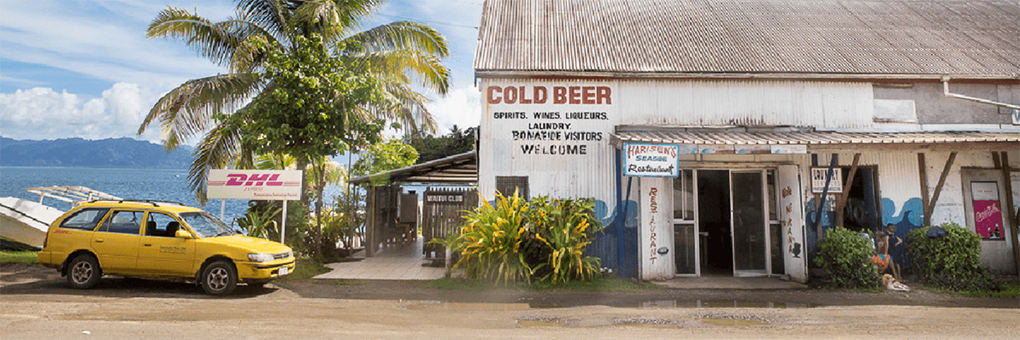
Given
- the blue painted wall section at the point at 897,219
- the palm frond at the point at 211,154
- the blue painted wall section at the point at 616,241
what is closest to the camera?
the blue painted wall section at the point at 616,241

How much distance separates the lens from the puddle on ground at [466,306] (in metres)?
7.62

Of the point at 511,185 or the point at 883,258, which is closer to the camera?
the point at 883,258

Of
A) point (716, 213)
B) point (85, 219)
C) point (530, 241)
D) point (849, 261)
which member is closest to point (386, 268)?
point (530, 241)

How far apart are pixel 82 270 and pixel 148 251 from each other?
50.3 inches

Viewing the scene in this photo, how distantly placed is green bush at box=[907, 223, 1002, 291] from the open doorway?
335 centimetres

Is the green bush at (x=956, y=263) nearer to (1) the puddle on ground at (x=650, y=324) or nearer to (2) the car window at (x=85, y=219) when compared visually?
(1) the puddle on ground at (x=650, y=324)

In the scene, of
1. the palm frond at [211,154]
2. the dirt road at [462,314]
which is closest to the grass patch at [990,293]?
the dirt road at [462,314]

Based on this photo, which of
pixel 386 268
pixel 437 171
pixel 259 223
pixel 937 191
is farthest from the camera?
pixel 437 171

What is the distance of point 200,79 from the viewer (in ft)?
41.2

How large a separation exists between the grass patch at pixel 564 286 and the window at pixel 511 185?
6.37 feet

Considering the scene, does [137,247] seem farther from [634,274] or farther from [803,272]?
[803,272]

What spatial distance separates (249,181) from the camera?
410 inches

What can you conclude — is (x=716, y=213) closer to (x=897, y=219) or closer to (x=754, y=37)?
(x=897, y=219)

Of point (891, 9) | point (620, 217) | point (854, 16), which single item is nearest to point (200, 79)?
point (620, 217)
